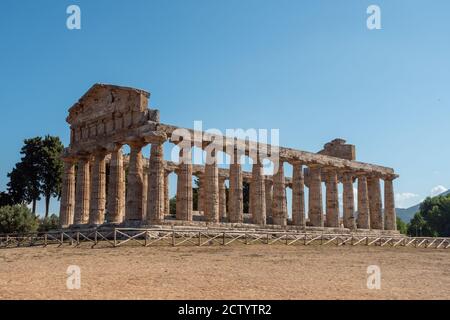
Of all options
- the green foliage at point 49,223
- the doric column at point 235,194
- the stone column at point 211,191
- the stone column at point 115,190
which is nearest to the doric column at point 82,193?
the stone column at point 115,190

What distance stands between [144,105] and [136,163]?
4725mm

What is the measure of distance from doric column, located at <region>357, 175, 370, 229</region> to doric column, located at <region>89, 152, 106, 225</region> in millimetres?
29375

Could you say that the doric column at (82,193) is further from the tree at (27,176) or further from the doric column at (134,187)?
the tree at (27,176)

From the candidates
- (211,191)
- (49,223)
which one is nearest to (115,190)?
(211,191)

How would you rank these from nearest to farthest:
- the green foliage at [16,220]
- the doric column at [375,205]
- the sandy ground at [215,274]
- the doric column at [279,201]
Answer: the sandy ground at [215,274] → the doric column at [279,201] → the green foliage at [16,220] → the doric column at [375,205]

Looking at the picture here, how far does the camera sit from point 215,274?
747 inches

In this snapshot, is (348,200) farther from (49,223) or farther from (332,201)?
(49,223)

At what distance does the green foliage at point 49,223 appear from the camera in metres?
60.8

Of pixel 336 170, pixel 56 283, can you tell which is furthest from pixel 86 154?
pixel 56 283

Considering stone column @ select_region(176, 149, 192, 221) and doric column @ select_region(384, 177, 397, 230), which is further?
doric column @ select_region(384, 177, 397, 230)

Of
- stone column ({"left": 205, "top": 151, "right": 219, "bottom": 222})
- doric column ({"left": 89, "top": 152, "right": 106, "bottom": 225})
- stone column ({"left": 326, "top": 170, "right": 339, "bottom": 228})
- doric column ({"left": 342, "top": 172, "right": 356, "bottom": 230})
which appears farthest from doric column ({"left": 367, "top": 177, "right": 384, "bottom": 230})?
doric column ({"left": 89, "top": 152, "right": 106, "bottom": 225})

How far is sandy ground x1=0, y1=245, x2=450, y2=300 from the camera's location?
15.1 metres

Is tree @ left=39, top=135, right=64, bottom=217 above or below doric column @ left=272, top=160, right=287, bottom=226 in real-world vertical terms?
above

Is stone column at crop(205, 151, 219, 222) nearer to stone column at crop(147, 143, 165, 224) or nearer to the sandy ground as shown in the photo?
stone column at crop(147, 143, 165, 224)
